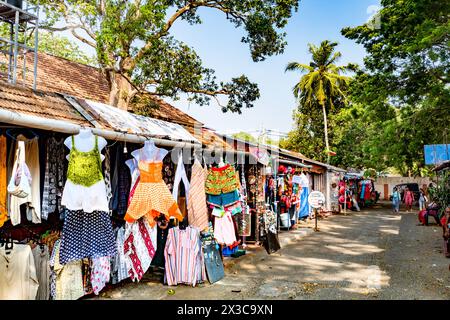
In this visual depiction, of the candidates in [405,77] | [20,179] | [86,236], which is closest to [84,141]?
[20,179]

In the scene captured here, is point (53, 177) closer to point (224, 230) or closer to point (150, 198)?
point (150, 198)

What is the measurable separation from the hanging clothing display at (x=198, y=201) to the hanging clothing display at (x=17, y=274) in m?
2.60

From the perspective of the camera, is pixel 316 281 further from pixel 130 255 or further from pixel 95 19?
pixel 95 19

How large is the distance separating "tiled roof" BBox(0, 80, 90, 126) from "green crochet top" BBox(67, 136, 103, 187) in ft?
2.34

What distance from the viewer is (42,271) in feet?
14.2

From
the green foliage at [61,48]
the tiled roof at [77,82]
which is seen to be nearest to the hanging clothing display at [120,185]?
the tiled roof at [77,82]

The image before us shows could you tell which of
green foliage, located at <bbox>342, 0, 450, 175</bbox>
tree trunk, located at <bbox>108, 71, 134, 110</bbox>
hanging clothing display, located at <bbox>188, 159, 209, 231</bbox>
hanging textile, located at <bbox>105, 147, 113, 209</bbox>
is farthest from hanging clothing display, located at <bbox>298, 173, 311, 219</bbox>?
hanging textile, located at <bbox>105, 147, 113, 209</bbox>

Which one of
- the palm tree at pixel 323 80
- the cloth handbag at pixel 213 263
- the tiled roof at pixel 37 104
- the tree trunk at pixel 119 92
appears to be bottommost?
the cloth handbag at pixel 213 263

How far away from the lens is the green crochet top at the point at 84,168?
4.28 m

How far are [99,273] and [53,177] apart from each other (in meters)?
1.43

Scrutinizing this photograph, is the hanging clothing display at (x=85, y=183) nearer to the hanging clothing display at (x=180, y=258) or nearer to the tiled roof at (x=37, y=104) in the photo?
the tiled roof at (x=37, y=104)

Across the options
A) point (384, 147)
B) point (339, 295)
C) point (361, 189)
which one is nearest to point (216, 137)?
point (339, 295)
